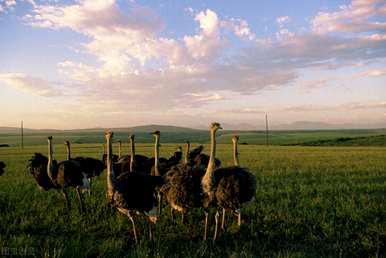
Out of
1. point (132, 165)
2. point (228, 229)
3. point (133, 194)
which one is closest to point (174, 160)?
point (132, 165)

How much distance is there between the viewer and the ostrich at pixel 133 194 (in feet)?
25.9

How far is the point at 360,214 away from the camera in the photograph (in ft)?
30.2

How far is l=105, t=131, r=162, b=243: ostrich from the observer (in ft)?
25.9

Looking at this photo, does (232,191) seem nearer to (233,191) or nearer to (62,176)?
(233,191)

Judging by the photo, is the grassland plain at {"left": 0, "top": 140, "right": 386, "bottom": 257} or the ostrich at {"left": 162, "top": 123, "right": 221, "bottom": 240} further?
the ostrich at {"left": 162, "top": 123, "right": 221, "bottom": 240}

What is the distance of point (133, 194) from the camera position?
7969 millimetres

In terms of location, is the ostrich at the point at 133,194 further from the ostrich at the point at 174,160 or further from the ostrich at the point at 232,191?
the ostrich at the point at 174,160

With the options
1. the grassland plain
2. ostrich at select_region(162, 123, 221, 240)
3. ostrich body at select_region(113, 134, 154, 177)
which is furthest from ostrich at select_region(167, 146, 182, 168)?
ostrich at select_region(162, 123, 221, 240)

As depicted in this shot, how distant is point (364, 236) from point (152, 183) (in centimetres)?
482

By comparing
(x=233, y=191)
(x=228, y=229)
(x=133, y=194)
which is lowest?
(x=228, y=229)

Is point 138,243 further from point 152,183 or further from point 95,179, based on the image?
point 95,179

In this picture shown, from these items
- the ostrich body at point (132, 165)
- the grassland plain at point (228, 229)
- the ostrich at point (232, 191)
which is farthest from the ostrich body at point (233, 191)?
the ostrich body at point (132, 165)

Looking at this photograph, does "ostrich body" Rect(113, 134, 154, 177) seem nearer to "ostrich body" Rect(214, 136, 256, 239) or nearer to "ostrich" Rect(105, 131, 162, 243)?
"ostrich" Rect(105, 131, 162, 243)

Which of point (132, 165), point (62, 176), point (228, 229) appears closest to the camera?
point (228, 229)
